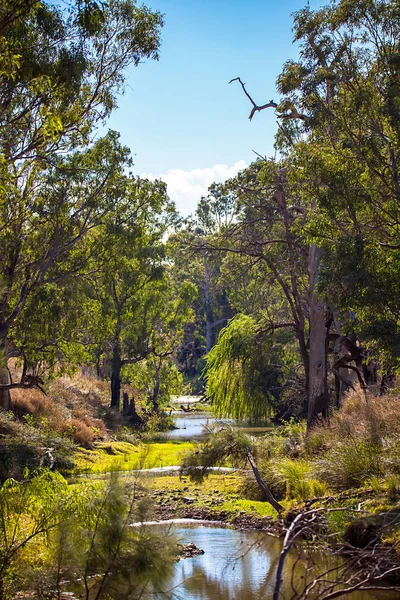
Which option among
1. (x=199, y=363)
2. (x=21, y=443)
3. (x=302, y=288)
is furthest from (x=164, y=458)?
(x=199, y=363)

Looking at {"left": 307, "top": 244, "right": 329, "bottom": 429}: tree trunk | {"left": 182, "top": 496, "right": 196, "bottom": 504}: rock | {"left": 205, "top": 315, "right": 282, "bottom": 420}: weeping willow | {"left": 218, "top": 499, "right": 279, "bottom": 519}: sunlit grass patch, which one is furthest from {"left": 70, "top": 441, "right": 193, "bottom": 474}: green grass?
{"left": 307, "top": 244, "right": 329, "bottom": 429}: tree trunk

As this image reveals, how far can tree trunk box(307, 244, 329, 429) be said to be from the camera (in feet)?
69.6

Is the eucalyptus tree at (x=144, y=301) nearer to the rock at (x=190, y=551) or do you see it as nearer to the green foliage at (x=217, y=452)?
the green foliage at (x=217, y=452)

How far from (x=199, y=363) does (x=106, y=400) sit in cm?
3554

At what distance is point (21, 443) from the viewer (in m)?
17.8

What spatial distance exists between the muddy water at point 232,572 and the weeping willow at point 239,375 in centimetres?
1196

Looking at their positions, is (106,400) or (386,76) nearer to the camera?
(386,76)

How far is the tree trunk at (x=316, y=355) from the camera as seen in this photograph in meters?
21.2

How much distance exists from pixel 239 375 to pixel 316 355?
5451 millimetres

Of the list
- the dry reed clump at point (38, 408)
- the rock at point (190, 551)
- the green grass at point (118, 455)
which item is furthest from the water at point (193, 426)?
the rock at point (190, 551)

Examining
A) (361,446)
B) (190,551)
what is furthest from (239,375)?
(190,551)

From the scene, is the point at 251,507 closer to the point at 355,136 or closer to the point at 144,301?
the point at 355,136

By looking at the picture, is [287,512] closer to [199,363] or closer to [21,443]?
[21,443]

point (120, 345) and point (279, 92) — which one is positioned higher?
point (279, 92)
